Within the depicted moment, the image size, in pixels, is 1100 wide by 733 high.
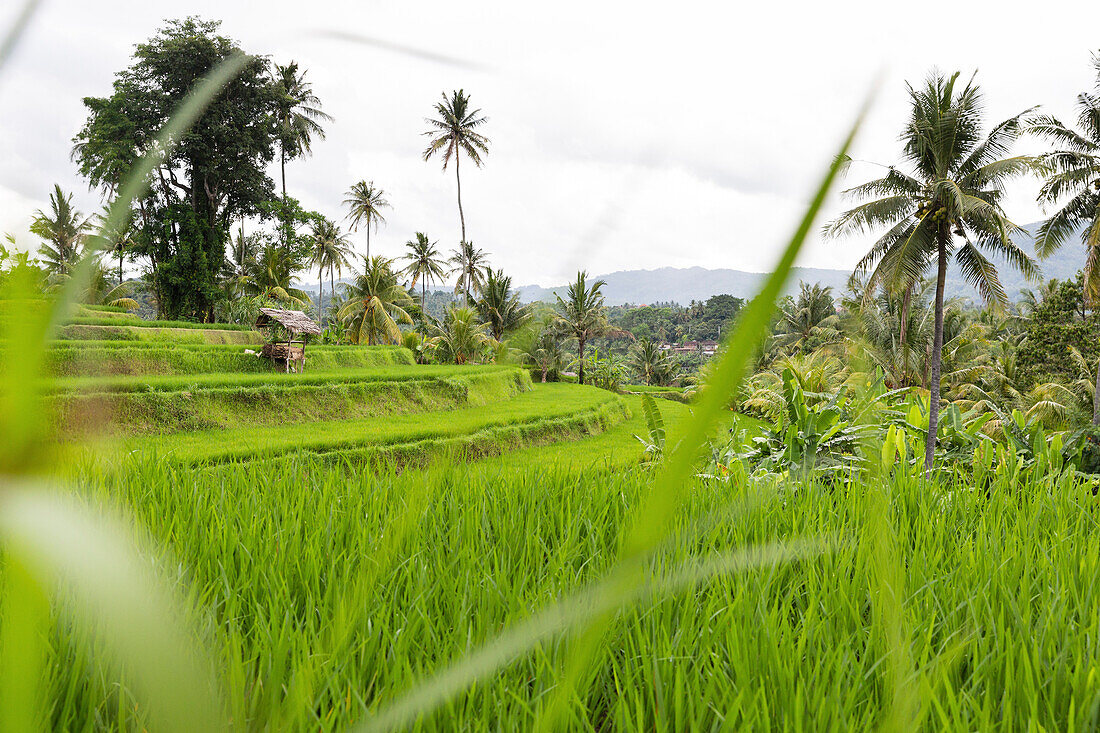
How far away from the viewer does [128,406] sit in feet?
24.0

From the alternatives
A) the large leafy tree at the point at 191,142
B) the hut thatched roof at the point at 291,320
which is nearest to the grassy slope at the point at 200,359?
the hut thatched roof at the point at 291,320

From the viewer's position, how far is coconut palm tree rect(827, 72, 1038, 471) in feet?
40.2

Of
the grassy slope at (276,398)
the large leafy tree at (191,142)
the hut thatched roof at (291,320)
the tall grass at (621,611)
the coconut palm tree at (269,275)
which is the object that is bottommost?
the grassy slope at (276,398)

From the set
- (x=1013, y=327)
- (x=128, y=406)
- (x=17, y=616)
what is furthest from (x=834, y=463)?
(x=1013, y=327)

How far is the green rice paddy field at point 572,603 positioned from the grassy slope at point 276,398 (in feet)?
15.2

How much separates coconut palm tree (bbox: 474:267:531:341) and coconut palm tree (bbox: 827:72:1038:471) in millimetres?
13380

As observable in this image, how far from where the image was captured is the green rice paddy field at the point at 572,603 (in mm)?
407

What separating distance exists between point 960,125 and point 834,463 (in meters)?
14.1

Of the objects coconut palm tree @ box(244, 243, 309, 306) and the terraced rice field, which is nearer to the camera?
the terraced rice field

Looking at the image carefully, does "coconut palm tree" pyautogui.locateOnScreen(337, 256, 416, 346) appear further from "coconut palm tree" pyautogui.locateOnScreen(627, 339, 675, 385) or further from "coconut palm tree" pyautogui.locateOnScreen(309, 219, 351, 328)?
"coconut palm tree" pyautogui.locateOnScreen(627, 339, 675, 385)

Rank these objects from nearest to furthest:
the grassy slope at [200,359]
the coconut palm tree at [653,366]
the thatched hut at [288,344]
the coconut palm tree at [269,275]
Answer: the grassy slope at [200,359] < the thatched hut at [288,344] < the coconut palm tree at [269,275] < the coconut palm tree at [653,366]

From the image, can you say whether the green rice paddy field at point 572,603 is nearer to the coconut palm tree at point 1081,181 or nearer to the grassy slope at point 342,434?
the grassy slope at point 342,434

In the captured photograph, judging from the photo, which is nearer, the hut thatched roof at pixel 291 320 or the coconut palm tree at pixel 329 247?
the coconut palm tree at pixel 329 247

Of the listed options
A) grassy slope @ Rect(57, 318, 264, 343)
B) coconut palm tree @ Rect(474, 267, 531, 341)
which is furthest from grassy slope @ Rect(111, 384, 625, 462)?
grassy slope @ Rect(57, 318, 264, 343)
